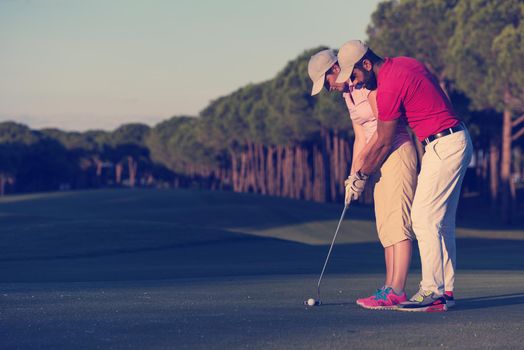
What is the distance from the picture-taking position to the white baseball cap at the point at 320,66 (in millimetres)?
9719

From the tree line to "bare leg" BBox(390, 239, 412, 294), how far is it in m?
39.6

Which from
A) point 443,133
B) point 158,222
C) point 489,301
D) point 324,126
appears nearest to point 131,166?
point 324,126

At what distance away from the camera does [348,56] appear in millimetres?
9211

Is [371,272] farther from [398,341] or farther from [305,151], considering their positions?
[305,151]

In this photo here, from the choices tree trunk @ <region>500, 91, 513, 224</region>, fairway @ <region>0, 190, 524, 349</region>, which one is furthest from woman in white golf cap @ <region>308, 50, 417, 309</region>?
tree trunk @ <region>500, 91, 513, 224</region>

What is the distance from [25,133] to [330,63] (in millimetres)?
132148

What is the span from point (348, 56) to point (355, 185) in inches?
49.7

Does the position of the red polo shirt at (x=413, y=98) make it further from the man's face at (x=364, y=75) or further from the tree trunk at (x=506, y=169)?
the tree trunk at (x=506, y=169)

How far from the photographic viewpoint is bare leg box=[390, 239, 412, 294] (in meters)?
9.54

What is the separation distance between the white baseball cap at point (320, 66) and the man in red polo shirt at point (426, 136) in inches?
16.3

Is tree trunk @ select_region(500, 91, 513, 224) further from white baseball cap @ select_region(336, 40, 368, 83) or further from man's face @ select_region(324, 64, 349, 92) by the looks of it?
white baseball cap @ select_region(336, 40, 368, 83)

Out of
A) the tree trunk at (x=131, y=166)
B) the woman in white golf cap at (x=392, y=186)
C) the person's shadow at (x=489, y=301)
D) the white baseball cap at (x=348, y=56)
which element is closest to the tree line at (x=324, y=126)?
the tree trunk at (x=131, y=166)

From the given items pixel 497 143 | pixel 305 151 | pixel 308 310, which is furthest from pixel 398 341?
pixel 305 151

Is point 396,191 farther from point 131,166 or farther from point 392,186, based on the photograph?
point 131,166
